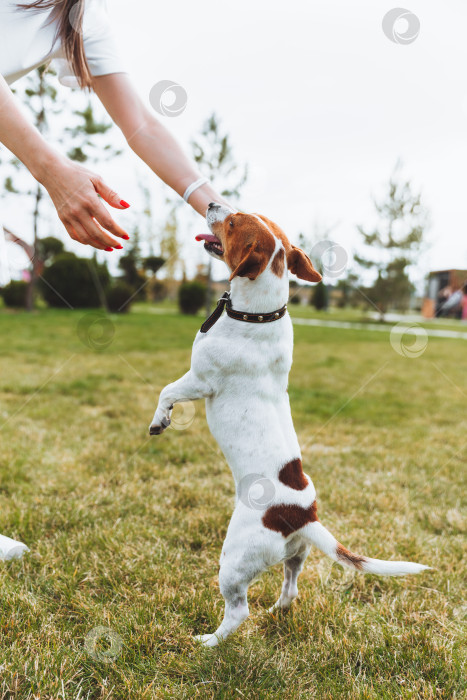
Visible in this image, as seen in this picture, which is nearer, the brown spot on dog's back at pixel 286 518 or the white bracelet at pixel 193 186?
the brown spot on dog's back at pixel 286 518

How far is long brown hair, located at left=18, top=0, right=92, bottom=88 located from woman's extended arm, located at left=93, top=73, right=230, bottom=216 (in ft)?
0.38

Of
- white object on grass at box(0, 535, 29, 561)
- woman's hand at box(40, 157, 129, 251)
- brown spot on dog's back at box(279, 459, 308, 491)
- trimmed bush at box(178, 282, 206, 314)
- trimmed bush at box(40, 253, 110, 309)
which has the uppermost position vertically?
woman's hand at box(40, 157, 129, 251)

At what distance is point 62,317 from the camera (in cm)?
1359

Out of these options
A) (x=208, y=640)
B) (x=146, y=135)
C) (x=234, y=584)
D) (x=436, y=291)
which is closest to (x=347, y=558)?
(x=234, y=584)

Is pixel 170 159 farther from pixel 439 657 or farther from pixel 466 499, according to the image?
pixel 466 499

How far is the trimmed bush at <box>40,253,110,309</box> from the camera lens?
14.7 meters

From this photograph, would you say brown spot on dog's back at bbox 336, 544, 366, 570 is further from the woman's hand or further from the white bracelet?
the white bracelet

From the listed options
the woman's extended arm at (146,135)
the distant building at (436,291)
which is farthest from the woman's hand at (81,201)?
the distant building at (436,291)

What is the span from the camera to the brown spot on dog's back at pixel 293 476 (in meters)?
1.72

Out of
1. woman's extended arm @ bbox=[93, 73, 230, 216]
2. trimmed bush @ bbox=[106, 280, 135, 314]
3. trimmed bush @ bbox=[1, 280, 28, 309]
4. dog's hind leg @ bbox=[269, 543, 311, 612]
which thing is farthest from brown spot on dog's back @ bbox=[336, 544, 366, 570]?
trimmed bush @ bbox=[1, 280, 28, 309]

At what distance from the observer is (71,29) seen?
208cm

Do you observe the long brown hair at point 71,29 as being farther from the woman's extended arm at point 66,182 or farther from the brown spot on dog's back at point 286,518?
the brown spot on dog's back at point 286,518

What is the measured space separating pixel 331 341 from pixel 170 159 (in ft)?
34.2

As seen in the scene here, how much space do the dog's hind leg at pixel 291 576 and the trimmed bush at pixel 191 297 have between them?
15359 mm
